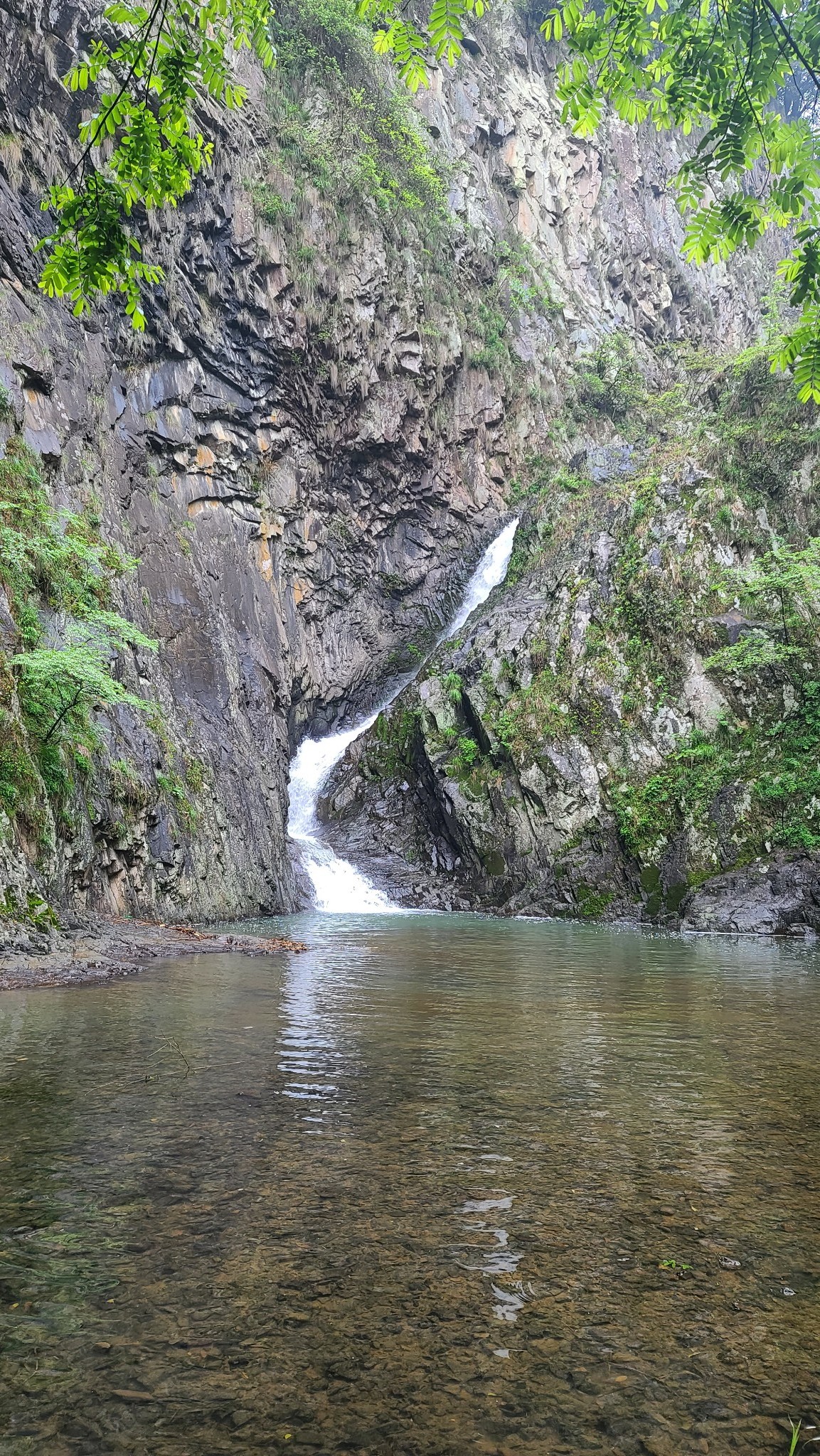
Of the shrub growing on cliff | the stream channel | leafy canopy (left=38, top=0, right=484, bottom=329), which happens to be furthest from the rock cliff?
leafy canopy (left=38, top=0, right=484, bottom=329)

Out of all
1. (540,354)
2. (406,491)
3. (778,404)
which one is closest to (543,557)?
(406,491)

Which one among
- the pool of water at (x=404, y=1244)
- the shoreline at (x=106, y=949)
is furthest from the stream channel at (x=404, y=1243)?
the shoreline at (x=106, y=949)

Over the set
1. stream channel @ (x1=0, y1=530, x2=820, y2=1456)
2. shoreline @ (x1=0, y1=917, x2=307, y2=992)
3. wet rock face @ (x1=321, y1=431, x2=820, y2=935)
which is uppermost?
wet rock face @ (x1=321, y1=431, x2=820, y2=935)

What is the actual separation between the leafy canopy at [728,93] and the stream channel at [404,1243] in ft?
10.1

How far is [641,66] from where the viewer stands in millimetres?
3350

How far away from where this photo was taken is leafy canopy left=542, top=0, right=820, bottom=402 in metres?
2.93

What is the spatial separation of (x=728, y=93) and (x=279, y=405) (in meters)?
26.0

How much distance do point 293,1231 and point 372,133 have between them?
3908 cm

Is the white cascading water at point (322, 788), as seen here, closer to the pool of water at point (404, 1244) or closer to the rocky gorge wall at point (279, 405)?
the rocky gorge wall at point (279, 405)

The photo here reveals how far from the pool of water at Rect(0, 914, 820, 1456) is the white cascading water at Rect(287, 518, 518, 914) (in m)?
17.4

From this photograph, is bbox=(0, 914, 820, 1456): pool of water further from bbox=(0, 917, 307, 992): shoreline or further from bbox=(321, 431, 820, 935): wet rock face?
bbox=(321, 431, 820, 935): wet rock face

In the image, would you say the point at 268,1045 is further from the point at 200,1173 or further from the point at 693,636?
the point at 693,636

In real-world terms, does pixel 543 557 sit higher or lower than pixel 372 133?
lower

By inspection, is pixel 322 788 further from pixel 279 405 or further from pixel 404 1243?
pixel 404 1243
